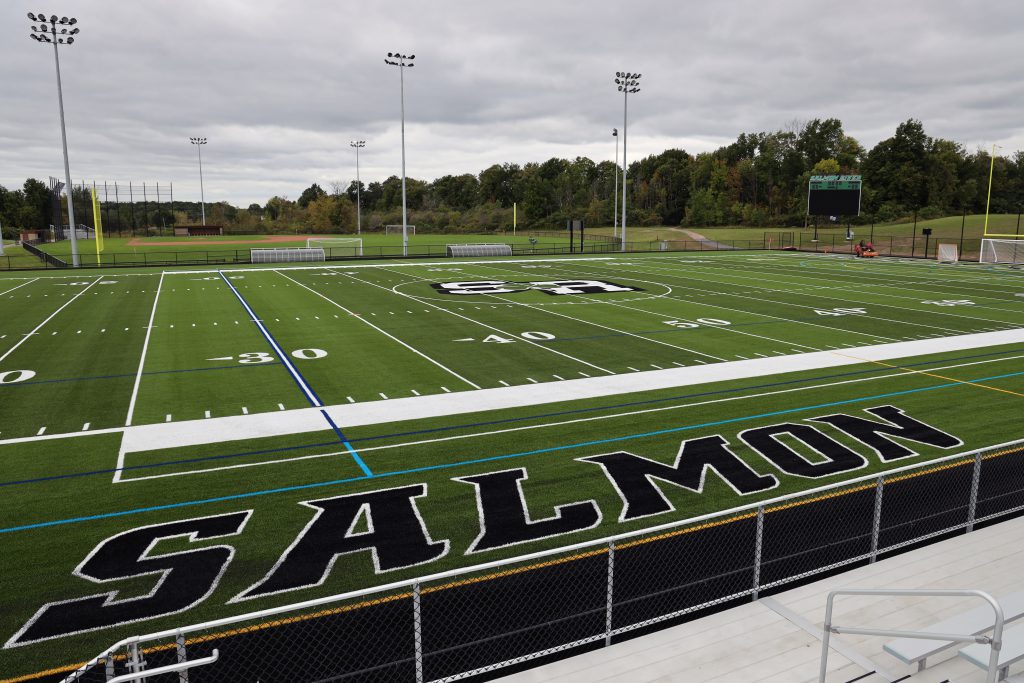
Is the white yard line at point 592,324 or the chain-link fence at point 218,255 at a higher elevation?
the chain-link fence at point 218,255

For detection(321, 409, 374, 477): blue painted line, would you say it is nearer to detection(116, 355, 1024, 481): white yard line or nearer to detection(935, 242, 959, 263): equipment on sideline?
detection(116, 355, 1024, 481): white yard line

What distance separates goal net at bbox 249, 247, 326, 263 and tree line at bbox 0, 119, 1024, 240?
68424mm

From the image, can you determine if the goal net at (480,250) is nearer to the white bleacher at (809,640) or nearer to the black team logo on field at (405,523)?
the black team logo on field at (405,523)

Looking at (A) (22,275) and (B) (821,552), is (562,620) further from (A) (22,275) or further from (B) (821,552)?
(A) (22,275)

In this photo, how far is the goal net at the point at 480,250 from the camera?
6488 centimetres

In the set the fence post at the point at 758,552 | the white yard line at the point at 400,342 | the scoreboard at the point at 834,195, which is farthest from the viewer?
the scoreboard at the point at 834,195

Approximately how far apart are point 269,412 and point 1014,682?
13.6 metres

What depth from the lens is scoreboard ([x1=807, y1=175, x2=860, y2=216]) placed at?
71000 mm

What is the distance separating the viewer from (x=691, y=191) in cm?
13538

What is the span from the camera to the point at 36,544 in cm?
970

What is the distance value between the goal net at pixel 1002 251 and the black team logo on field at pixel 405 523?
52.1m

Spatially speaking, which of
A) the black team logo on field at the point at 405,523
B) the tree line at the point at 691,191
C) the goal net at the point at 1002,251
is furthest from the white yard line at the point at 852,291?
the tree line at the point at 691,191

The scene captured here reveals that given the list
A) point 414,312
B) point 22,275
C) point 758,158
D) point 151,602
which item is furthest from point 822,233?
point 151,602

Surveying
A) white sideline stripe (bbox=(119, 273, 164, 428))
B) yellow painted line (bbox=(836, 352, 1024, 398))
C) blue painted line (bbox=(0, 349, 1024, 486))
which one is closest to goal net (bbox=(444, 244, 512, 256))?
white sideline stripe (bbox=(119, 273, 164, 428))
